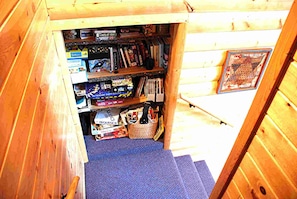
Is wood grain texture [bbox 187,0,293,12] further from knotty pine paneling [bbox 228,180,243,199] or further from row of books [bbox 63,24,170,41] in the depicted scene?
knotty pine paneling [bbox 228,180,243,199]

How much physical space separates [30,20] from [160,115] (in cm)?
180

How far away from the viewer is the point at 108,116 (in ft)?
7.94

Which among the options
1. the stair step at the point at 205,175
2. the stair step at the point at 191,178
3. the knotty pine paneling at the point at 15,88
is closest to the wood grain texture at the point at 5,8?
the knotty pine paneling at the point at 15,88

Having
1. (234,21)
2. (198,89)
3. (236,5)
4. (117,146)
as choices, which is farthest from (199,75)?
(117,146)

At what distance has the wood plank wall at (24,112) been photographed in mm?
603

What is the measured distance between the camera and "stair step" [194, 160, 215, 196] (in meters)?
2.83

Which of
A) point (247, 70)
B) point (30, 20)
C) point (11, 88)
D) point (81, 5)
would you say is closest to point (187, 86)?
point (247, 70)

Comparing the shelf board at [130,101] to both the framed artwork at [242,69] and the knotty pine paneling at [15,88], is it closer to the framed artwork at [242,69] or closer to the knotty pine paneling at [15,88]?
the framed artwork at [242,69]

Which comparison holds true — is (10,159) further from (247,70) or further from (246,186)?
(247,70)

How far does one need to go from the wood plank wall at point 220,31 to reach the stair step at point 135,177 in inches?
35.6

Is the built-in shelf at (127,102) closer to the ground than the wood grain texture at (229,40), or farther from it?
closer to the ground

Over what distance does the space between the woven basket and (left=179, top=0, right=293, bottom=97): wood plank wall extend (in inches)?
20.4

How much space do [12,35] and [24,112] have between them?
26cm

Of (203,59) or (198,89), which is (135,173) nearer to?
(198,89)
